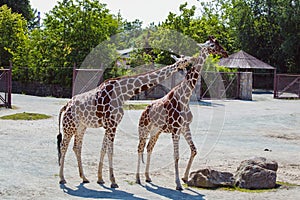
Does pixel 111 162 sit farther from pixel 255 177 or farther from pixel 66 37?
pixel 66 37

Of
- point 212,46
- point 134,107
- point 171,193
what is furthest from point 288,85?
point 171,193

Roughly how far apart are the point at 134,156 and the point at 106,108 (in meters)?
3.20

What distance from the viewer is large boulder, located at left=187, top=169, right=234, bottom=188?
8.84m

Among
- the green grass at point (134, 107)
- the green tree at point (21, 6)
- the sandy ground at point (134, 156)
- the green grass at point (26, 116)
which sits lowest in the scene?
the sandy ground at point (134, 156)

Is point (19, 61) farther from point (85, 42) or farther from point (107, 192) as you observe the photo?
point (107, 192)

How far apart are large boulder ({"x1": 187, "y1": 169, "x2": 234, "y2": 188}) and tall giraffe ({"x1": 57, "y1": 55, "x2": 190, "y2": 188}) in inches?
56.6

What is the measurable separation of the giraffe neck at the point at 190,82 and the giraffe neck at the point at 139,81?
1.00 ft

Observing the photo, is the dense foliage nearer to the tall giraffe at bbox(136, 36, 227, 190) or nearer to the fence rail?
the fence rail

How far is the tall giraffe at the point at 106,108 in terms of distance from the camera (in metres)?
8.81

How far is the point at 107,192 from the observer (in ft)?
27.0

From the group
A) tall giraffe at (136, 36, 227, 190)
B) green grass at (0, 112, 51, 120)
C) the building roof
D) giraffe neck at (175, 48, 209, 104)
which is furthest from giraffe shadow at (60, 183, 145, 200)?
the building roof

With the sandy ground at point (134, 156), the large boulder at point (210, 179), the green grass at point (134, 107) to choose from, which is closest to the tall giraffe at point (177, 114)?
the large boulder at point (210, 179)

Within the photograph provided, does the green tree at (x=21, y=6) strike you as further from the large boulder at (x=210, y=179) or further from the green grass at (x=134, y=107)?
the large boulder at (x=210, y=179)

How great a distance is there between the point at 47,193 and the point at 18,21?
31.8 m
